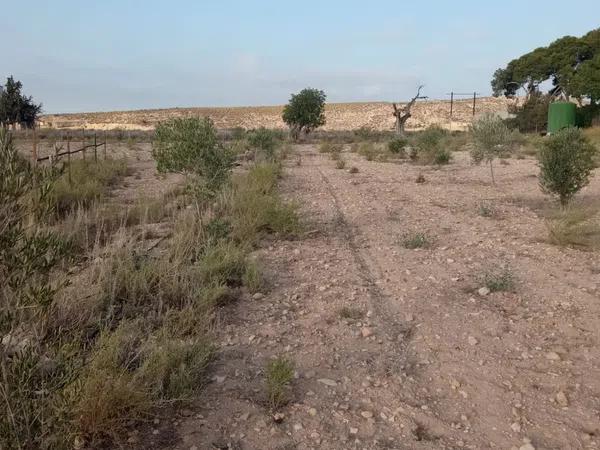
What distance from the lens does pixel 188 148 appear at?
26.9ft

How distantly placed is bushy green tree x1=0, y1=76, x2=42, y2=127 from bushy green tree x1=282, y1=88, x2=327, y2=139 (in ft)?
58.1

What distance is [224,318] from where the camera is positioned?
497cm

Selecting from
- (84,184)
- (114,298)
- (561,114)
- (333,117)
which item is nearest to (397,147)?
(561,114)

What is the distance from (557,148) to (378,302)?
6353mm

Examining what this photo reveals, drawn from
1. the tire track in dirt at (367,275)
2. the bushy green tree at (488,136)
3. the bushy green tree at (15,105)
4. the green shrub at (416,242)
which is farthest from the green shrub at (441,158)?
the bushy green tree at (15,105)

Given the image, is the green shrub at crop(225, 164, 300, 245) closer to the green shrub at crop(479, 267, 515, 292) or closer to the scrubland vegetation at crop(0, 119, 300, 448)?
the scrubland vegetation at crop(0, 119, 300, 448)

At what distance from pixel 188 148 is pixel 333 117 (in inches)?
2875

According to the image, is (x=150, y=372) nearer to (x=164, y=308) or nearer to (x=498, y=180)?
(x=164, y=308)

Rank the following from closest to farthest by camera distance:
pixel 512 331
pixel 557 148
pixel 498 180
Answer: pixel 512 331
pixel 557 148
pixel 498 180

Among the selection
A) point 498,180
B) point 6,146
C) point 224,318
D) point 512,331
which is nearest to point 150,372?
point 224,318

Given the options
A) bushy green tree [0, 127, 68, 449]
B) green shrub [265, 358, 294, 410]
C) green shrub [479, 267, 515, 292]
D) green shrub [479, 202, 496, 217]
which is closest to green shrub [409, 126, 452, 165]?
green shrub [479, 202, 496, 217]

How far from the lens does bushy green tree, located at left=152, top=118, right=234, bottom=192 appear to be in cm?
820

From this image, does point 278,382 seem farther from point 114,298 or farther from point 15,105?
point 15,105

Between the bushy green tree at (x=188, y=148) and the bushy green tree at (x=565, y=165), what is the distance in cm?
576
